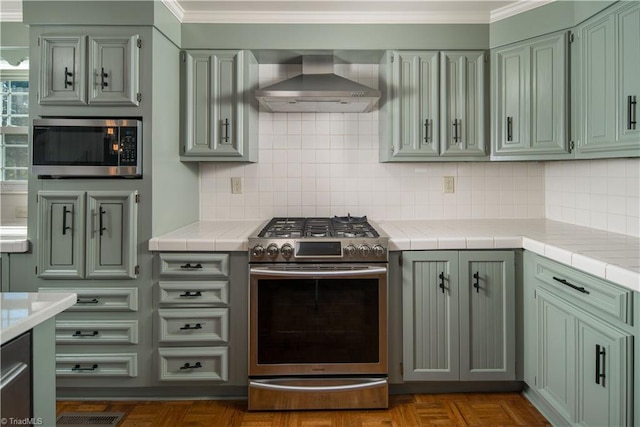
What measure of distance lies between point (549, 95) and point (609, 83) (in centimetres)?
43

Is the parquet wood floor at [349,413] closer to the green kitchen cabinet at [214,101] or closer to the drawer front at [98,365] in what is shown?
the drawer front at [98,365]

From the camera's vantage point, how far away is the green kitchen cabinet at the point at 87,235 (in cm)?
254

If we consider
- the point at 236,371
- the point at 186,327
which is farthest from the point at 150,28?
the point at 236,371

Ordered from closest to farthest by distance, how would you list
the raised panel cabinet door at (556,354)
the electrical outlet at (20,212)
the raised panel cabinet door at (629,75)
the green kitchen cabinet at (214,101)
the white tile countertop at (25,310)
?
the white tile countertop at (25,310) < the raised panel cabinet door at (556,354) < the raised panel cabinet door at (629,75) < the green kitchen cabinet at (214,101) < the electrical outlet at (20,212)

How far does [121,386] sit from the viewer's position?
2.60 metres

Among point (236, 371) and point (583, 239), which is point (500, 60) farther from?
point (236, 371)

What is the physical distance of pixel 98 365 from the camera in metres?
2.57

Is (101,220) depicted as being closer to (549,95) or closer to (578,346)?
(578,346)

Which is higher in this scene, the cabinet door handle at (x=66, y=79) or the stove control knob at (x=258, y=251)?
the cabinet door handle at (x=66, y=79)

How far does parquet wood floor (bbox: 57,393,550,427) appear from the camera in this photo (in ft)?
7.82

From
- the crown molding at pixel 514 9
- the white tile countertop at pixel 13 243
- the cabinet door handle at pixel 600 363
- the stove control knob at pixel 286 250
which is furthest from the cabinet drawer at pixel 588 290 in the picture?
the white tile countertop at pixel 13 243

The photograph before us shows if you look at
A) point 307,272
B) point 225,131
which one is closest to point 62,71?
point 225,131

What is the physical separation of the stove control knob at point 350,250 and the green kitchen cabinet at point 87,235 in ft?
3.76

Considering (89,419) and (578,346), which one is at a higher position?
(578,346)
